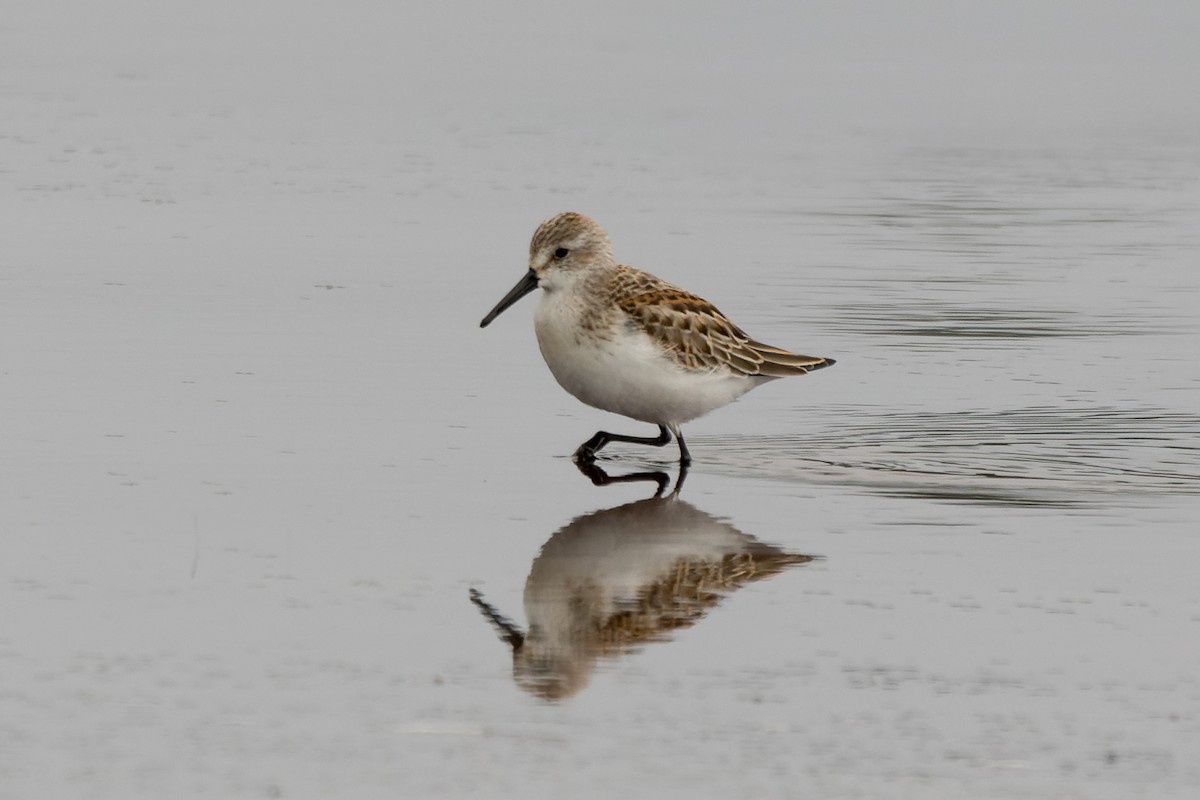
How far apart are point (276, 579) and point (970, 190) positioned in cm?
1318

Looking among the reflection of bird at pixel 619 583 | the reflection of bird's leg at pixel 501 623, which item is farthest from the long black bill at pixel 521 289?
the reflection of bird's leg at pixel 501 623

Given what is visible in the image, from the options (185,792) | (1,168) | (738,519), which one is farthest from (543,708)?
(1,168)

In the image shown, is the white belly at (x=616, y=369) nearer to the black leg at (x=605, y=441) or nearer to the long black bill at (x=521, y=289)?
the black leg at (x=605, y=441)

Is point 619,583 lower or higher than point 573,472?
higher

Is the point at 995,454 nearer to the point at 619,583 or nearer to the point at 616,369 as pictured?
the point at 616,369

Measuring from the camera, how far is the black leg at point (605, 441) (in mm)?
10102

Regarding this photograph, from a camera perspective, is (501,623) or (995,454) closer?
(501,623)

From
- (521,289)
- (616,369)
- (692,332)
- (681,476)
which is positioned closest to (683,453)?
(681,476)

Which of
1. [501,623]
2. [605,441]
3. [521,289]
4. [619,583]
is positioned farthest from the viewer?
[521,289]

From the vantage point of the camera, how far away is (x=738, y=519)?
8.80m

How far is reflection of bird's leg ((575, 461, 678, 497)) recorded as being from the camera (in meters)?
9.70

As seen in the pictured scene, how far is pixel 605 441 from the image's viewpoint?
33.5 feet

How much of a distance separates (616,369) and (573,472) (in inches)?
22.1

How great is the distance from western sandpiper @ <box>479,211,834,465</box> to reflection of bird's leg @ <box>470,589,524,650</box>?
2.74m
